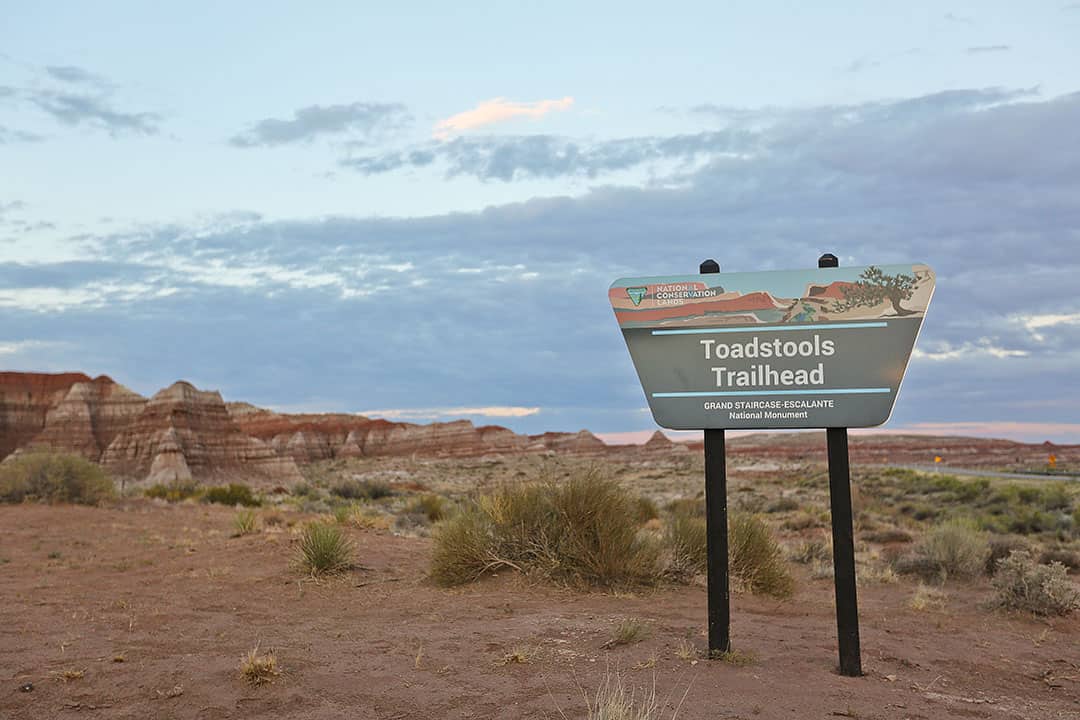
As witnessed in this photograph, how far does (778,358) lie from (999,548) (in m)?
10.9

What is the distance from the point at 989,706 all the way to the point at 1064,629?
4860 mm

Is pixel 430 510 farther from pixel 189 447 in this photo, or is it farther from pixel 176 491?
pixel 189 447

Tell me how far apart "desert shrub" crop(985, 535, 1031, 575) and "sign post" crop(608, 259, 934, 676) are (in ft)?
29.9

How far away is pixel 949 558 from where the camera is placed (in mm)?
14719

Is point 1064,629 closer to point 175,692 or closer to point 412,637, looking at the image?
point 412,637

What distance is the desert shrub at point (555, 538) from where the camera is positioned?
11094 mm

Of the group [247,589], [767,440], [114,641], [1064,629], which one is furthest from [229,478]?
[767,440]

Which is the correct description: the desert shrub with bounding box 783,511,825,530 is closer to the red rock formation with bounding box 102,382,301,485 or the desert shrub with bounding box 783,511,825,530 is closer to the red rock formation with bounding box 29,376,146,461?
the red rock formation with bounding box 102,382,301,485

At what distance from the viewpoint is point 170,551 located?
622 inches

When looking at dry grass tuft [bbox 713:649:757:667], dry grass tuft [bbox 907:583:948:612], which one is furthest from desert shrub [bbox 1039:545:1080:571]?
dry grass tuft [bbox 713:649:757:667]

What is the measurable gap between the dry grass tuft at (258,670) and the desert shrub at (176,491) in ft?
82.2

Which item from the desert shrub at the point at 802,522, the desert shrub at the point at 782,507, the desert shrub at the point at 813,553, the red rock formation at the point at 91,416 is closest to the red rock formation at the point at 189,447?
the red rock formation at the point at 91,416

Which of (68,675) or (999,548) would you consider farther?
(999,548)

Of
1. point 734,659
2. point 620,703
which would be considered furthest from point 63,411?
point 620,703
